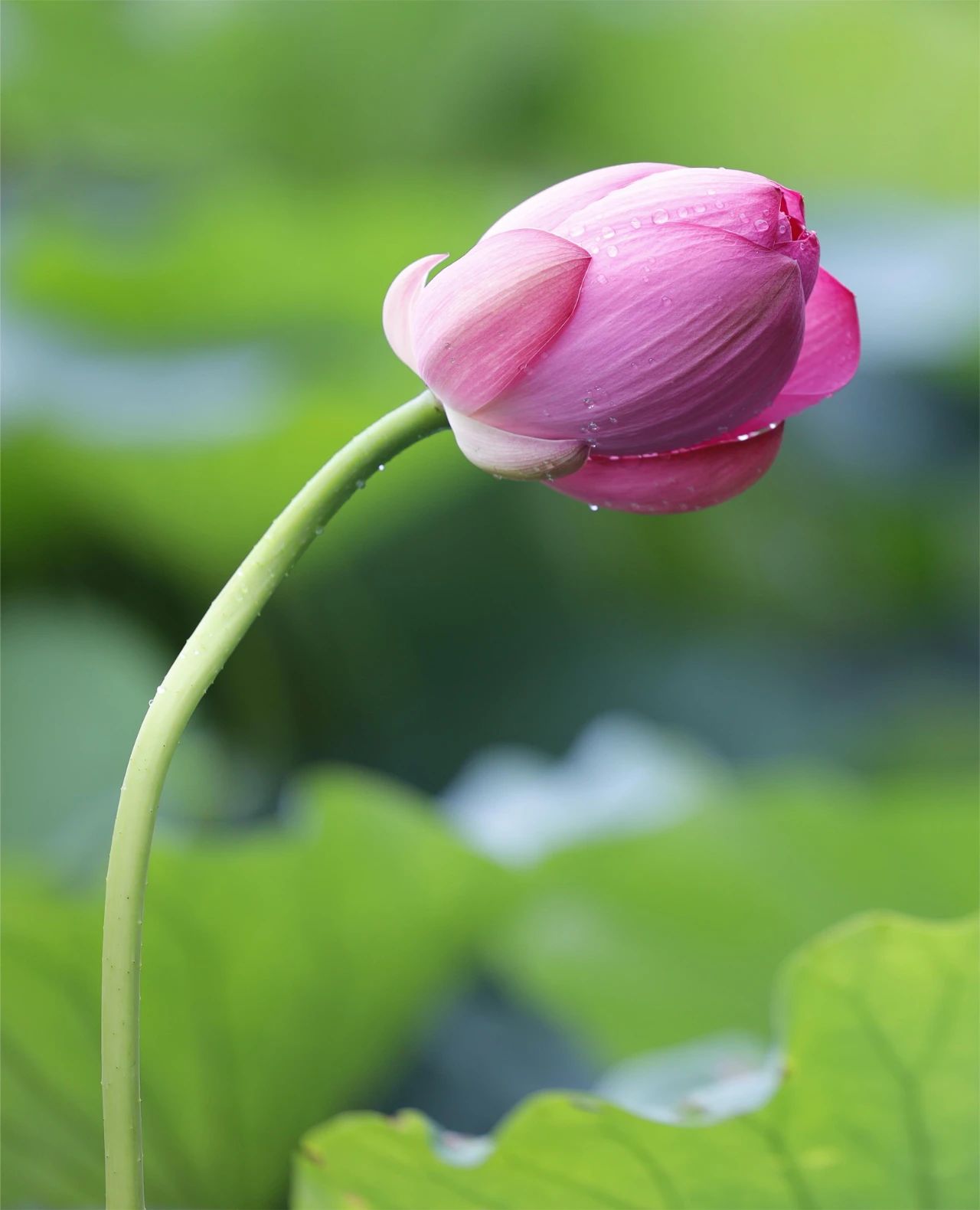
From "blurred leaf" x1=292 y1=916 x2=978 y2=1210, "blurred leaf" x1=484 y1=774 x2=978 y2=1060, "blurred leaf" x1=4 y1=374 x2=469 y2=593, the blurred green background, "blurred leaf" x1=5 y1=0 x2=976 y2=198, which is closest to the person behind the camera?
"blurred leaf" x1=292 y1=916 x2=978 y2=1210

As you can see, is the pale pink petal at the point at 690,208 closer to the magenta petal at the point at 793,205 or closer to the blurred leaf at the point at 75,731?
the magenta petal at the point at 793,205

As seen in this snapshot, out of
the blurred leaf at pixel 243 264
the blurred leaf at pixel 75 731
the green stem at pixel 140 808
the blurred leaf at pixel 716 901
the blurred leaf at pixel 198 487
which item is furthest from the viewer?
the blurred leaf at pixel 243 264

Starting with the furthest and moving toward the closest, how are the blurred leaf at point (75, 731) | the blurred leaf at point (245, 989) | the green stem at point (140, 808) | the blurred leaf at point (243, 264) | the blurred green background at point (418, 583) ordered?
1. the blurred leaf at point (243, 264)
2. the blurred leaf at point (75, 731)
3. the blurred green background at point (418, 583)
4. the blurred leaf at point (245, 989)
5. the green stem at point (140, 808)

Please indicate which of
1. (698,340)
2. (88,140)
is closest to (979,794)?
(698,340)

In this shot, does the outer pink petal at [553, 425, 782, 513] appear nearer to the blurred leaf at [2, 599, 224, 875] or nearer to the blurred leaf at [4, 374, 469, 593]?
the blurred leaf at [2, 599, 224, 875]

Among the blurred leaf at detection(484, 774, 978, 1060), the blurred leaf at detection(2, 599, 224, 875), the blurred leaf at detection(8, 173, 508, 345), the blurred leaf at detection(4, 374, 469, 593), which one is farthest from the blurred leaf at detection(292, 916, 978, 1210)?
the blurred leaf at detection(8, 173, 508, 345)

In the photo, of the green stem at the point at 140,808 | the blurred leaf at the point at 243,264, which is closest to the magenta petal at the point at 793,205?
the green stem at the point at 140,808

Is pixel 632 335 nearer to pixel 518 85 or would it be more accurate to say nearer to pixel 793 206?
pixel 793 206

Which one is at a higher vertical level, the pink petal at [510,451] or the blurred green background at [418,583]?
the blurred green background at [418,583]
